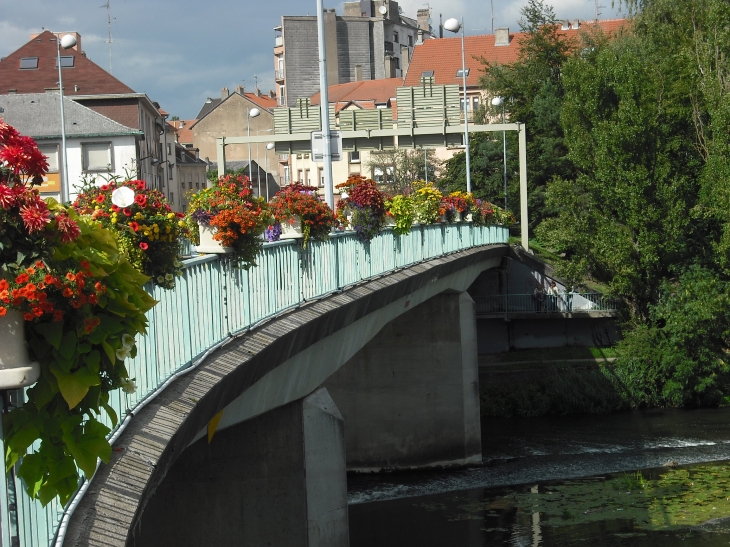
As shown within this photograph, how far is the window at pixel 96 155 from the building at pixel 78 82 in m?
6.74

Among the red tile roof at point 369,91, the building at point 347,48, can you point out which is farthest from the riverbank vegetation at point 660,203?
the building at point 347,48

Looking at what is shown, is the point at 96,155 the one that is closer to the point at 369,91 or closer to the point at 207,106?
the point at 369,91

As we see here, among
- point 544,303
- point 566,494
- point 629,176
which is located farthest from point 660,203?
point 566,494

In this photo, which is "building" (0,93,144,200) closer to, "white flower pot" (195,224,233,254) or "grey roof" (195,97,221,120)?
"white flower pot" (195,224,233,254)

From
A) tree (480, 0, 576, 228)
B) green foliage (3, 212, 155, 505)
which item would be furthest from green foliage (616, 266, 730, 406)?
green foliage (3, 212, 155, 505)

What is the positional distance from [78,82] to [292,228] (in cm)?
4319

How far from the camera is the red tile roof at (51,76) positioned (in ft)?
167

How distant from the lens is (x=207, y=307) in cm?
819

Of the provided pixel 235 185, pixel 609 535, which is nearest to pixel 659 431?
pixel 609 535

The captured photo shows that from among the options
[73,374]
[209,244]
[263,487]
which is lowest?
[263,487]

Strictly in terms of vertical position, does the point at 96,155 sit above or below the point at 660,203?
above

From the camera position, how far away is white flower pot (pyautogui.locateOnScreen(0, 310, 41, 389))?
348 centimetres

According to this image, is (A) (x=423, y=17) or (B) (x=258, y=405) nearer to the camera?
(B) (x=258, y=405)

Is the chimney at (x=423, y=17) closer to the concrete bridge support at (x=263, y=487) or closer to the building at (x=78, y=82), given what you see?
the building at (x=78, y=82)
